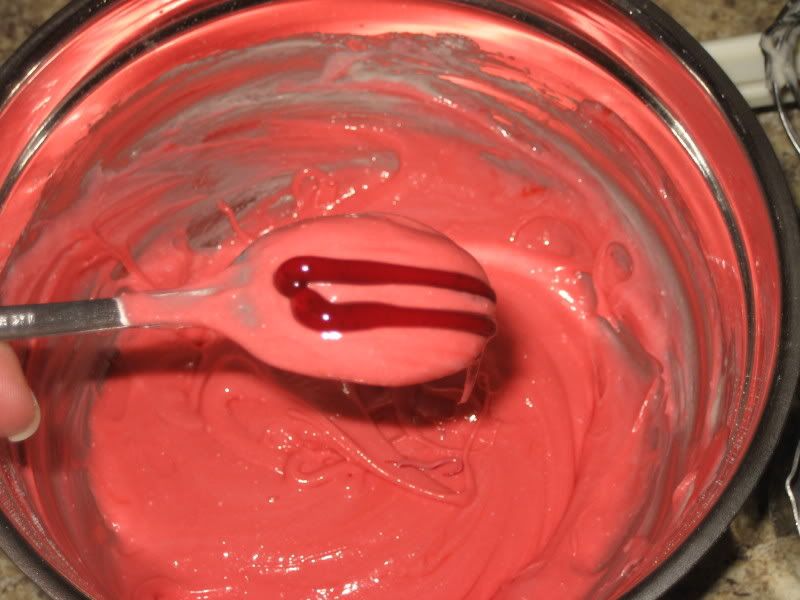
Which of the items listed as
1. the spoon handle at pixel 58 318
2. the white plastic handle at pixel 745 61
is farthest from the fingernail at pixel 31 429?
the white plastic handle at pixel 745 61

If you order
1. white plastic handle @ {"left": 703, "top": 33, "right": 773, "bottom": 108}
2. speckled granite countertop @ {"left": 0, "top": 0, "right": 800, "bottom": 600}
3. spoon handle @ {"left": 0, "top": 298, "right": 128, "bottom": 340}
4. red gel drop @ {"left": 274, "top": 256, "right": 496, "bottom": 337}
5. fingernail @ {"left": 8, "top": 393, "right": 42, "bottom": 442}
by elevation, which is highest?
white plastic handle @ {"left": 703, "top": 33, "right": 773, "bottom": 108}

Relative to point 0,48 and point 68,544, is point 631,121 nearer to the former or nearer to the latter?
point 68,544

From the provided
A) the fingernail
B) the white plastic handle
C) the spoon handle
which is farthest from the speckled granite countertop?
the white plastic handle

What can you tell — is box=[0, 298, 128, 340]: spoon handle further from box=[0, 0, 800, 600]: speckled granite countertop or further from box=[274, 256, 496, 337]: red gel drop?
box=[0, 0, 800, 600]: speckled granite countertop

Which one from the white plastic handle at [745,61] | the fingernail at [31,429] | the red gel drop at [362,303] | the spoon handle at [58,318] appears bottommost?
the fingernail at [31,429]

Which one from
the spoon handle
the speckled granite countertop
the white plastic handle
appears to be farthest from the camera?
the white plastic handle

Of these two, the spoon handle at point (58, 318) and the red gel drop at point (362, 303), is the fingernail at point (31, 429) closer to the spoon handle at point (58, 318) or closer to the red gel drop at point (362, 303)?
the spoon handle at point (58, 318)

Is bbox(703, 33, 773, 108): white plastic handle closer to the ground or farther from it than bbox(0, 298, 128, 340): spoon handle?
farther from it

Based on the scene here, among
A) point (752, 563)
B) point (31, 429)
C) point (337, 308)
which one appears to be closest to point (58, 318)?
point (31, 429)
